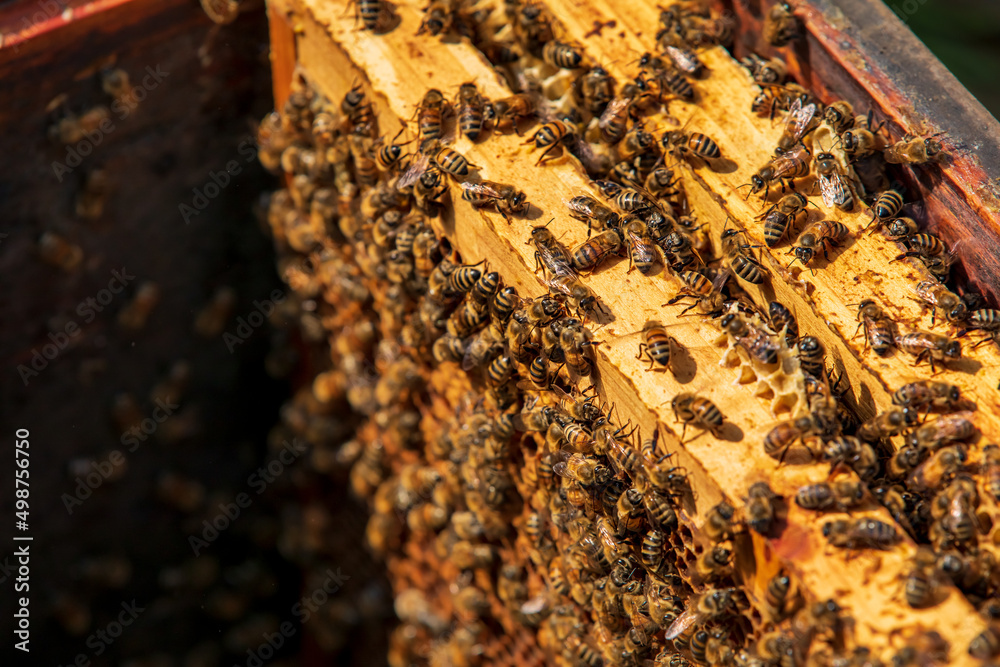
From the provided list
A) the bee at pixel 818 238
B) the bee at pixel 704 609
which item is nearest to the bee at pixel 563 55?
the bee at pixel 818 238

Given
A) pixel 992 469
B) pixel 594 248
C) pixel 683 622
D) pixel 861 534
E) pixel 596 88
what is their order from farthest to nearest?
pixel 596 88, pixel 594 248, pixel 683 622, pixel 992 469, pixel 861 534

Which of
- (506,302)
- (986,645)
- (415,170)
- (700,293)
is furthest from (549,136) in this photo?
(986,645)

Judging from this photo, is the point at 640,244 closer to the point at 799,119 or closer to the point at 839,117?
the point at 799,119

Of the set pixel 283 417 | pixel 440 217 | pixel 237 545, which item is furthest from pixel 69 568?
pixel 440 217

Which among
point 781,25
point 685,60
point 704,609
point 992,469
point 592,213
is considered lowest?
point 704,609

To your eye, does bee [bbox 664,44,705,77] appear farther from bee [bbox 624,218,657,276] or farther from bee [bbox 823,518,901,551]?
bee [bbox 823,518,901,551]

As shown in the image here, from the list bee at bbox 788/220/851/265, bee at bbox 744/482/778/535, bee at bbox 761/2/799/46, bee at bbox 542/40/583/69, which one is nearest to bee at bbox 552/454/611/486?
bee at bbox 744/482/778/535
